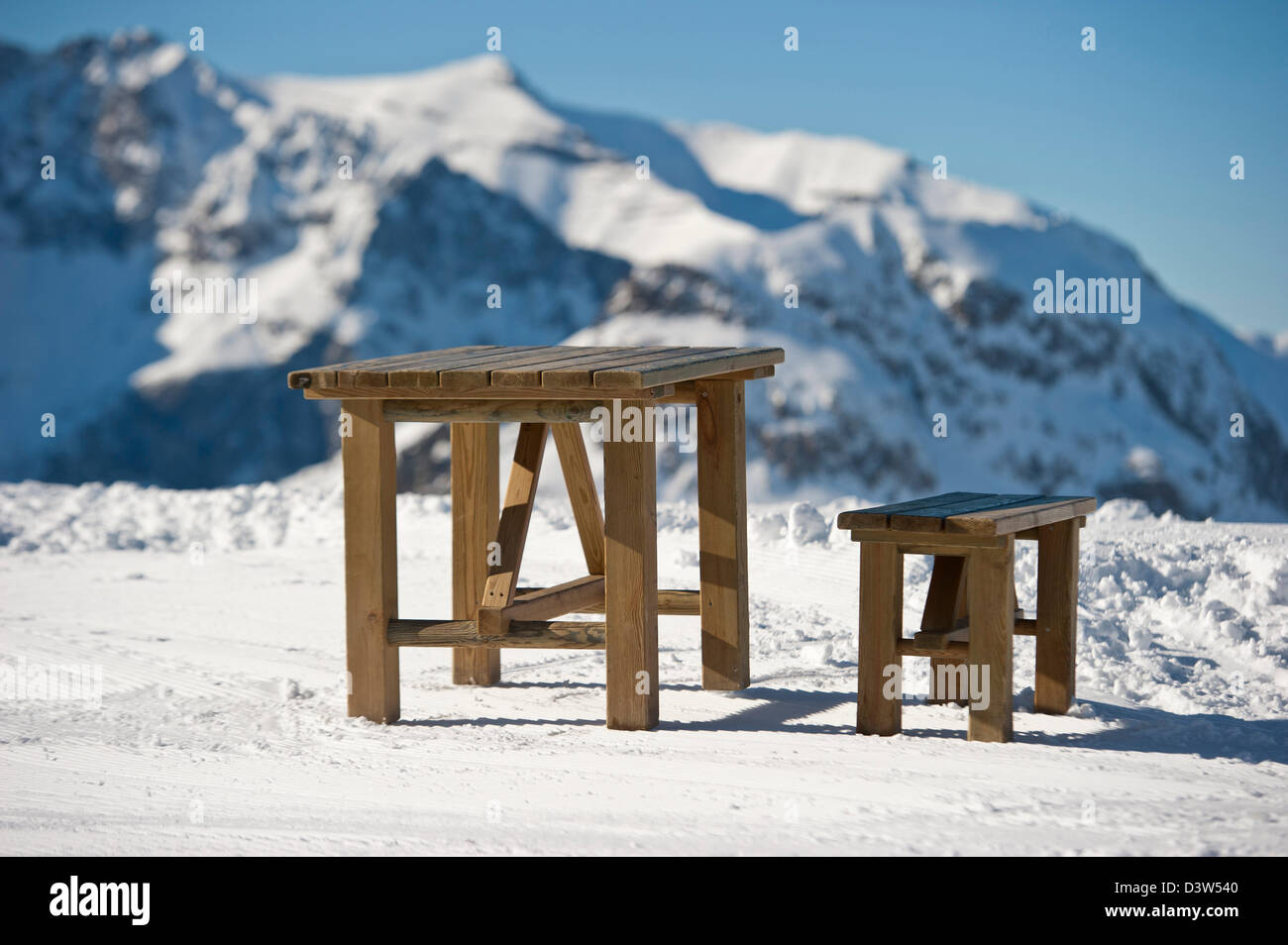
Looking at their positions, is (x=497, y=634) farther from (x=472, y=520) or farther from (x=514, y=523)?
(x=472, y=520)

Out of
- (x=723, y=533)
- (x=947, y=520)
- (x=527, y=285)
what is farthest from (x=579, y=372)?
(x=527, y=285)

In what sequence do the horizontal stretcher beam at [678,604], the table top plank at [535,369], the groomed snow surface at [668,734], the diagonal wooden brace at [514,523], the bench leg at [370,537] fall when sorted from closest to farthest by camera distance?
the groomed snow surface at [668,734] → the table top plank at [535,369] → the bench leg at [370,537] → the diagonal wooden brace at [514,523] → the horizontal stretcher beam at [678,604]

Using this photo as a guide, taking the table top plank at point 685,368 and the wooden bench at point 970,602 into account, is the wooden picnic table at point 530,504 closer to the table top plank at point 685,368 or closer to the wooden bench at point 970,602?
the table top plank at point 685,368

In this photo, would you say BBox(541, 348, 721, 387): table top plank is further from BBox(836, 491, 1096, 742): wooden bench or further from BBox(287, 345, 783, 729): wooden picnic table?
BBox(836, 491, 1096, 742): wooden bench

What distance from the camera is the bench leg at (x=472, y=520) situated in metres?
5.96

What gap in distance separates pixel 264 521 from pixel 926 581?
17.3 feet

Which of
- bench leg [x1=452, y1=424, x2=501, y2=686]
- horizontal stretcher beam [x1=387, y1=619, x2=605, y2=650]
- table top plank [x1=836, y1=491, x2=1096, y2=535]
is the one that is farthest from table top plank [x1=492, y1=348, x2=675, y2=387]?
table top plank [x1=836, y1=491, x2=1096, y2=535]

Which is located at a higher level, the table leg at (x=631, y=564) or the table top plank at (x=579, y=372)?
the table top plank at (x=579, y=372)

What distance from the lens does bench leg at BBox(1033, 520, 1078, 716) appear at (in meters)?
5.25

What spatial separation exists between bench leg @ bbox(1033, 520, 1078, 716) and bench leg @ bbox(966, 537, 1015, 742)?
502mm

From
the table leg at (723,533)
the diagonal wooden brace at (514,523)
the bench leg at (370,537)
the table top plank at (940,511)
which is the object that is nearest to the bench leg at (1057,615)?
the table top plank at (940,511)

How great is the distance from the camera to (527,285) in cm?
4644

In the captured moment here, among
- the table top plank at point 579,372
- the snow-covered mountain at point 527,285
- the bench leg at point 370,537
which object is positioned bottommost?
the bench leg at point 370,537

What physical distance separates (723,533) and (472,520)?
1033mm
